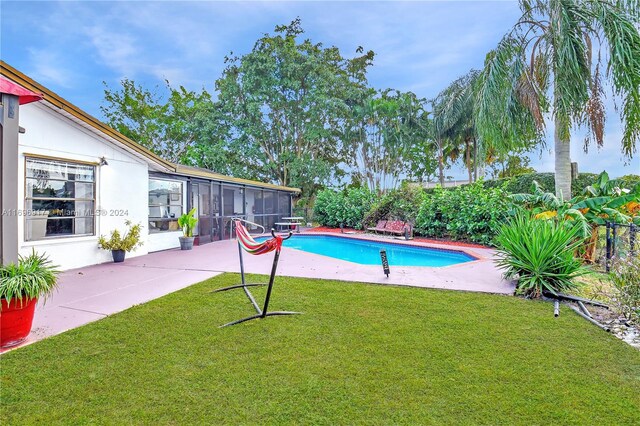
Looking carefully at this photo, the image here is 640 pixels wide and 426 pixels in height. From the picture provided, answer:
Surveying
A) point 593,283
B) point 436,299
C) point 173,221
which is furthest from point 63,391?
point 173,221

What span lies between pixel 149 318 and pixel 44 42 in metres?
14.4

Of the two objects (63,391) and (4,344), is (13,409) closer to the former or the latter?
(63,391)

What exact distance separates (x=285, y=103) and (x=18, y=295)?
2095cm

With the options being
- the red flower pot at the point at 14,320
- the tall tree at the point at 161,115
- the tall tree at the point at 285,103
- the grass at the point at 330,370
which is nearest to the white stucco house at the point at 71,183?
the red flower pot at the point at 14,320

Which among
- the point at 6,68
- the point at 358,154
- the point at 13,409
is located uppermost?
the point at 358,154

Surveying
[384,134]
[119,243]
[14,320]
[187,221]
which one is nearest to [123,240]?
[119,243]

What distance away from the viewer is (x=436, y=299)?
15.7ft

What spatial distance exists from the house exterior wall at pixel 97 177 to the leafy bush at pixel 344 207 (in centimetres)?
1091

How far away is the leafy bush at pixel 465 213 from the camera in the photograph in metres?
11.1

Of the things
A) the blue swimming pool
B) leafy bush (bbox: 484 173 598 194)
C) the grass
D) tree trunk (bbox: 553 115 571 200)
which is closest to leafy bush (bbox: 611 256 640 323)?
the grass

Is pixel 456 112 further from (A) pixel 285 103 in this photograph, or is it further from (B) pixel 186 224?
(B) pixel 186 224

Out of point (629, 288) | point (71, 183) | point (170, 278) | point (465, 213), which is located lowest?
point (170, 278)

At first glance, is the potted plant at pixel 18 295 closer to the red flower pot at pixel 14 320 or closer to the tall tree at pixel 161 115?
the red flower pot at pixel 14 320

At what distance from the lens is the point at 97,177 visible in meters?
7.69
